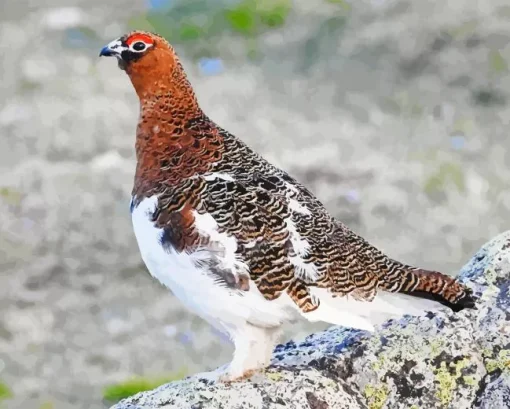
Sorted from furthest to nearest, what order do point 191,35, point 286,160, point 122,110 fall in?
point 191,35 < point 122,110 < point 286,160

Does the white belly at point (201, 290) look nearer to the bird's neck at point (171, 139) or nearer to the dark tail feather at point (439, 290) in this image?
the bird's neck at point (171, 139)

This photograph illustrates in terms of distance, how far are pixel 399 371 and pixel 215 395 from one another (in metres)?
0.41

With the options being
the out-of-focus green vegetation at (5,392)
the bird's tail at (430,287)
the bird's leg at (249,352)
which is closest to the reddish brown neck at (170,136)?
the bird's leg at (249,352)

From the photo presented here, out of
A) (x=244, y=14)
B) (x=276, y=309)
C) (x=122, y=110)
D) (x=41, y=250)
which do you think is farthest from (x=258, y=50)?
(x=276, y=309)

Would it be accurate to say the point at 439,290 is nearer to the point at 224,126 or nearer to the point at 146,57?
the point at 146,57

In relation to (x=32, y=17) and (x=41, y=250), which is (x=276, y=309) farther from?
(x=32, y=17)

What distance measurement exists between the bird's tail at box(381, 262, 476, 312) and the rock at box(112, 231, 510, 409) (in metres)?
0.10

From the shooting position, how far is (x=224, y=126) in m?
5.34

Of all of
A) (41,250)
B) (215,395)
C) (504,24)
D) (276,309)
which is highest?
(504,24)

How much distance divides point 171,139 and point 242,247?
0.33 m

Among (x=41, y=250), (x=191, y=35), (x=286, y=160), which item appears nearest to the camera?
(x=41, y=250)

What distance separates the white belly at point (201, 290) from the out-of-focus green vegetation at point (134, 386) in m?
1.92

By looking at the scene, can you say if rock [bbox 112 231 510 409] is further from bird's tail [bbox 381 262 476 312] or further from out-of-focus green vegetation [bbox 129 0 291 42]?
out-of-focus green vegetation [bbox 129 0 291 42]

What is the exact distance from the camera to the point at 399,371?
2.00 meters
